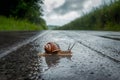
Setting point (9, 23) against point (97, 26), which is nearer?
point (9, 23)

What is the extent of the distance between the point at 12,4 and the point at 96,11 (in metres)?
9.43

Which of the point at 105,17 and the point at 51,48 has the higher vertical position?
the point at 51,48

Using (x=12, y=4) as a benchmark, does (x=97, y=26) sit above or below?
below

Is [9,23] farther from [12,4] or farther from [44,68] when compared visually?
[44,68]

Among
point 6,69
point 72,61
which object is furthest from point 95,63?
point 6,69

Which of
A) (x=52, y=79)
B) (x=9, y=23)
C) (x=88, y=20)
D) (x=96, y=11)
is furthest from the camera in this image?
(x=88, y=20)

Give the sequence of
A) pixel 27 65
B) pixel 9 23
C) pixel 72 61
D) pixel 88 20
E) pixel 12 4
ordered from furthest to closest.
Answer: pixel 88 20 < pixel 12 4 < pixel 9 23 < pixel 72 61 < pixel 27 65

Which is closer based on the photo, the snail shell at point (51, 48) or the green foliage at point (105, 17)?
the snail shell at point (51, 48)

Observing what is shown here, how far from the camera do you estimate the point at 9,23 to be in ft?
100

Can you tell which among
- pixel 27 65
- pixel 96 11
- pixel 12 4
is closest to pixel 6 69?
pixel 27 65

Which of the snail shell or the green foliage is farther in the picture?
the green foliage

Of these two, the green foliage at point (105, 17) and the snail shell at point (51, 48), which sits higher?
the snail shell at point (51, 48)

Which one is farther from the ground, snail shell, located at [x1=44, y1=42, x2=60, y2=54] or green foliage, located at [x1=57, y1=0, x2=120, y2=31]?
snail shell, located at [x1=44, y1=42, x2=60, y2=54]

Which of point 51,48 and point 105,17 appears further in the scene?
point 105,17
